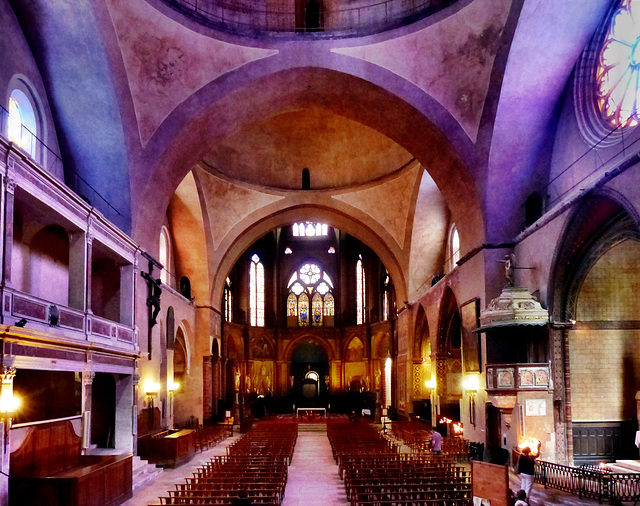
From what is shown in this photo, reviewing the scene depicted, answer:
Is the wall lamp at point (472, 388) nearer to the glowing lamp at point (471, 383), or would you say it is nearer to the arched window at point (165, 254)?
the glowing lamp at point (471, 383)

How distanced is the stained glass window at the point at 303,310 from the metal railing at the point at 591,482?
106 ft

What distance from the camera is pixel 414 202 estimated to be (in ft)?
94.4

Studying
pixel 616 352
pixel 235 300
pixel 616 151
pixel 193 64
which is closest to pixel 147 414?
pixel 193 64

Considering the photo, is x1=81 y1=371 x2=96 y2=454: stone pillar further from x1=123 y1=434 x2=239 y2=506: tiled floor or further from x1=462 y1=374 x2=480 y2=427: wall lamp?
x1=462 y1=374 x2=480 y2=427: wall lamp

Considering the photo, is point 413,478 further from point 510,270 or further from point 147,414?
point 147,414

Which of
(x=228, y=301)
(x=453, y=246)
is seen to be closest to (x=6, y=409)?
(x=453, y=246)

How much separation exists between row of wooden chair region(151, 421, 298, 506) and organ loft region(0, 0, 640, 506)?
8 cm

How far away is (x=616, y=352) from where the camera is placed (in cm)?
1706

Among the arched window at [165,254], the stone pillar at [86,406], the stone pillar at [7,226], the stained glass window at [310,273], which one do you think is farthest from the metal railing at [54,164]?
the stained glass window at [310,273]

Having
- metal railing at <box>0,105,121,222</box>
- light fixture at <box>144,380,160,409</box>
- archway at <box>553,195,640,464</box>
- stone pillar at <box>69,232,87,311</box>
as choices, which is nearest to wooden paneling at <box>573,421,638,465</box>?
archway at <box>553,195,640,464</box>

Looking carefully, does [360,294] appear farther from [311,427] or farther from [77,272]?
[77,272]

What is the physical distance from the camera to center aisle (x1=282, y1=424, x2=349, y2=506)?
45.3ft

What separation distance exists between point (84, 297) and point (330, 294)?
108ft

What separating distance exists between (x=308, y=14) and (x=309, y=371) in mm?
28495
